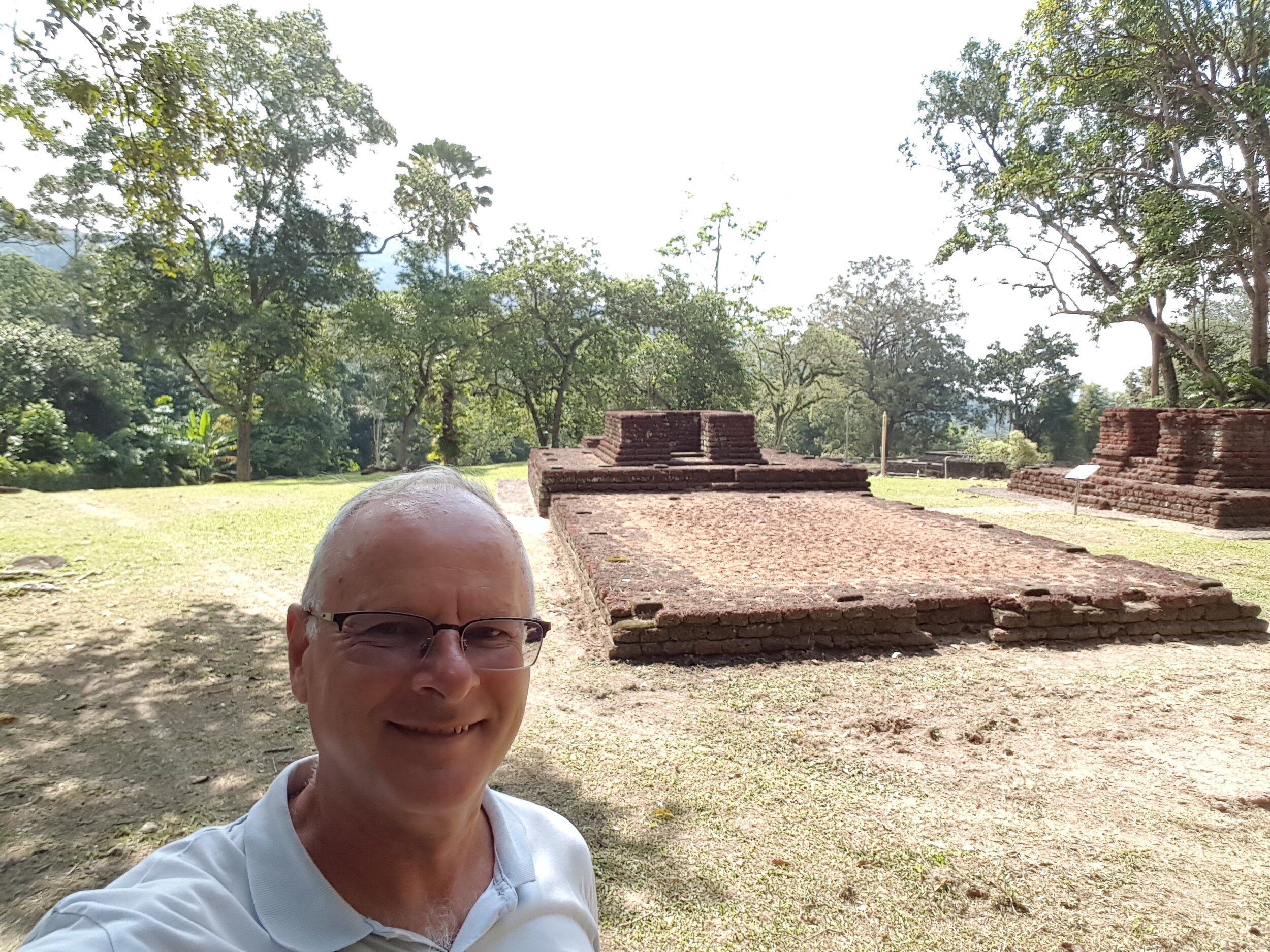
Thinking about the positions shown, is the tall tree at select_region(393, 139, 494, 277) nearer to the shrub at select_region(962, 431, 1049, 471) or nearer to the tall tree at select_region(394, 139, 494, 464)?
the tall tree at select_region(394, 139, 494, 464)

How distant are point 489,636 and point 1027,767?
3.16 metres

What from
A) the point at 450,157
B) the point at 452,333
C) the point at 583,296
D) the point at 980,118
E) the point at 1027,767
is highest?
the point at 450,157

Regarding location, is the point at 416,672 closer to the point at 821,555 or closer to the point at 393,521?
the point at 393,521

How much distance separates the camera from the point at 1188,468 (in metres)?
11.9

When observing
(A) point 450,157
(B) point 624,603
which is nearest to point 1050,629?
(B) point 624,603

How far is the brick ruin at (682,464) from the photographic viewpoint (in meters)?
11.3

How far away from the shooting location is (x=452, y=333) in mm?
20312

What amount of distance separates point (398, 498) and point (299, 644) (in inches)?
9.6

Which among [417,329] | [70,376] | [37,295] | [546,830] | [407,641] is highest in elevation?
[37,295]

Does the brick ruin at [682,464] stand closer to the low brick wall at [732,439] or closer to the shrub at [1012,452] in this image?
the low brick wall at [732,439]

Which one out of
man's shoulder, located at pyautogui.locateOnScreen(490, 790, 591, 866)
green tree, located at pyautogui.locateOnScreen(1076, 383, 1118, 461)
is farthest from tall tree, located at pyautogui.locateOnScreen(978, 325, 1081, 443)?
man's shoulder, located at pyautogui.locateOnScreen(490, 790, 591, 866)

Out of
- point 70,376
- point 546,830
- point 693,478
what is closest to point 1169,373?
point 693,478

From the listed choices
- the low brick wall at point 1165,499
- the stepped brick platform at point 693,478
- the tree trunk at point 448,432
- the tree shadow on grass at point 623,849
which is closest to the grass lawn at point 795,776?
the tree shadow on grass at point 623,849

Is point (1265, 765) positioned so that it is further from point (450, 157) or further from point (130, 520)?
point (450, 157)
